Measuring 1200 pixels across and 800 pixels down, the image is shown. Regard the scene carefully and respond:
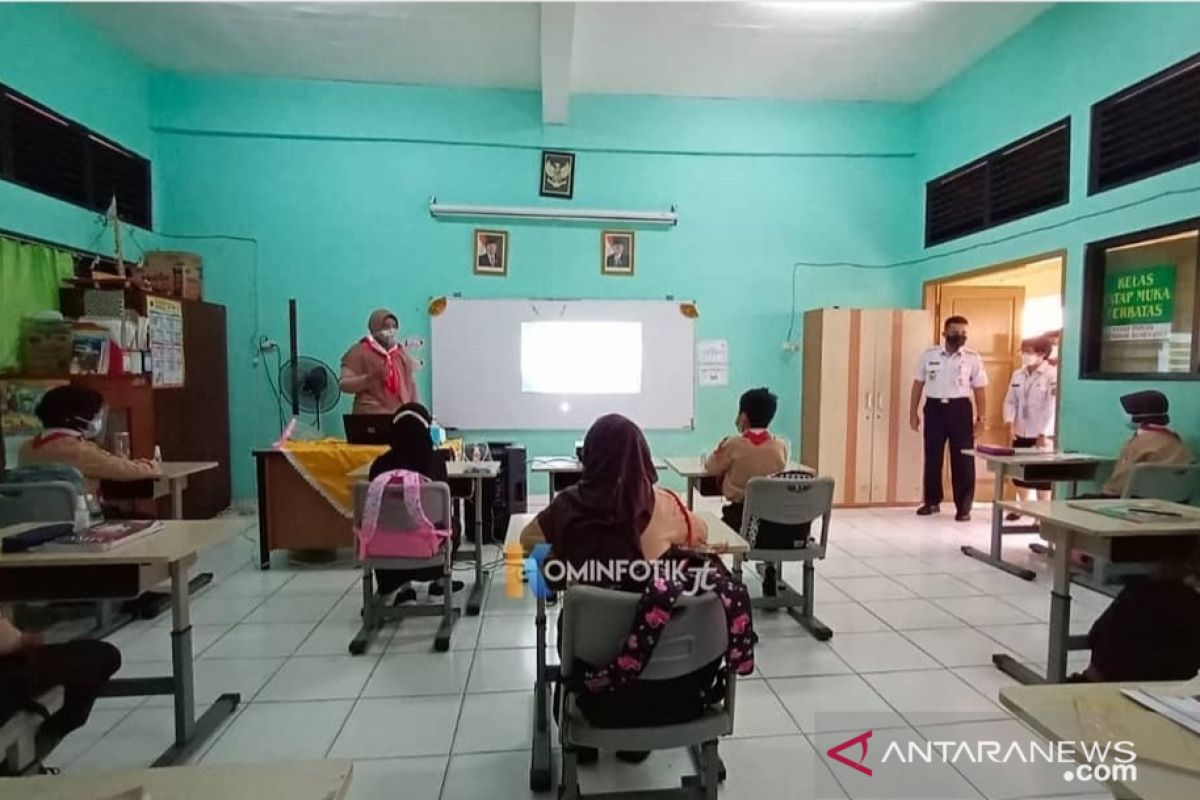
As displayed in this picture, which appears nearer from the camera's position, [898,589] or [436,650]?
[436,650]

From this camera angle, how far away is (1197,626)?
165cm

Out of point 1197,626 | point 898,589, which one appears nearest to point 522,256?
point 898,589

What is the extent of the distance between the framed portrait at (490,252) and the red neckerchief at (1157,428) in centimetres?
472

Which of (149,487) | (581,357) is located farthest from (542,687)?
(581,357)

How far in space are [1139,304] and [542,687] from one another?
4.36m

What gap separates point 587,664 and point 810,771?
1.02 m

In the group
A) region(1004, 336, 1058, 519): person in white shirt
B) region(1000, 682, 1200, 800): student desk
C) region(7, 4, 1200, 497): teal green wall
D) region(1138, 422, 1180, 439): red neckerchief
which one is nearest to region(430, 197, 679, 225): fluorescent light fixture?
region(7, 4, 1200, 497): teal green wall

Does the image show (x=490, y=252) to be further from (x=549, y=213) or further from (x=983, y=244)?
(x=983, y=244)

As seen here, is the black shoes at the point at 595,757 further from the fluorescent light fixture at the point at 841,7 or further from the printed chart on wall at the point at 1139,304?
the fluorescent light fixture at the point at 841,7

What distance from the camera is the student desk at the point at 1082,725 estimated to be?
2.93ft

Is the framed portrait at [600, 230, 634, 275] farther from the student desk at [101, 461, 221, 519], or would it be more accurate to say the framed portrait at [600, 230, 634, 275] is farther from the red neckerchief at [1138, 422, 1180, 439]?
the red neckerchief at [1138, 422, 1180, 439]

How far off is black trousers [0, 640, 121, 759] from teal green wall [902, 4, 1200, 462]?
5120 millimetres

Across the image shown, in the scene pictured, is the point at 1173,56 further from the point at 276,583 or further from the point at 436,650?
the point at 276,583

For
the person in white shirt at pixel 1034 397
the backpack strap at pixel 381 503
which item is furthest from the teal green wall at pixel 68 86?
the person in white shirt at pixel 1034 397
